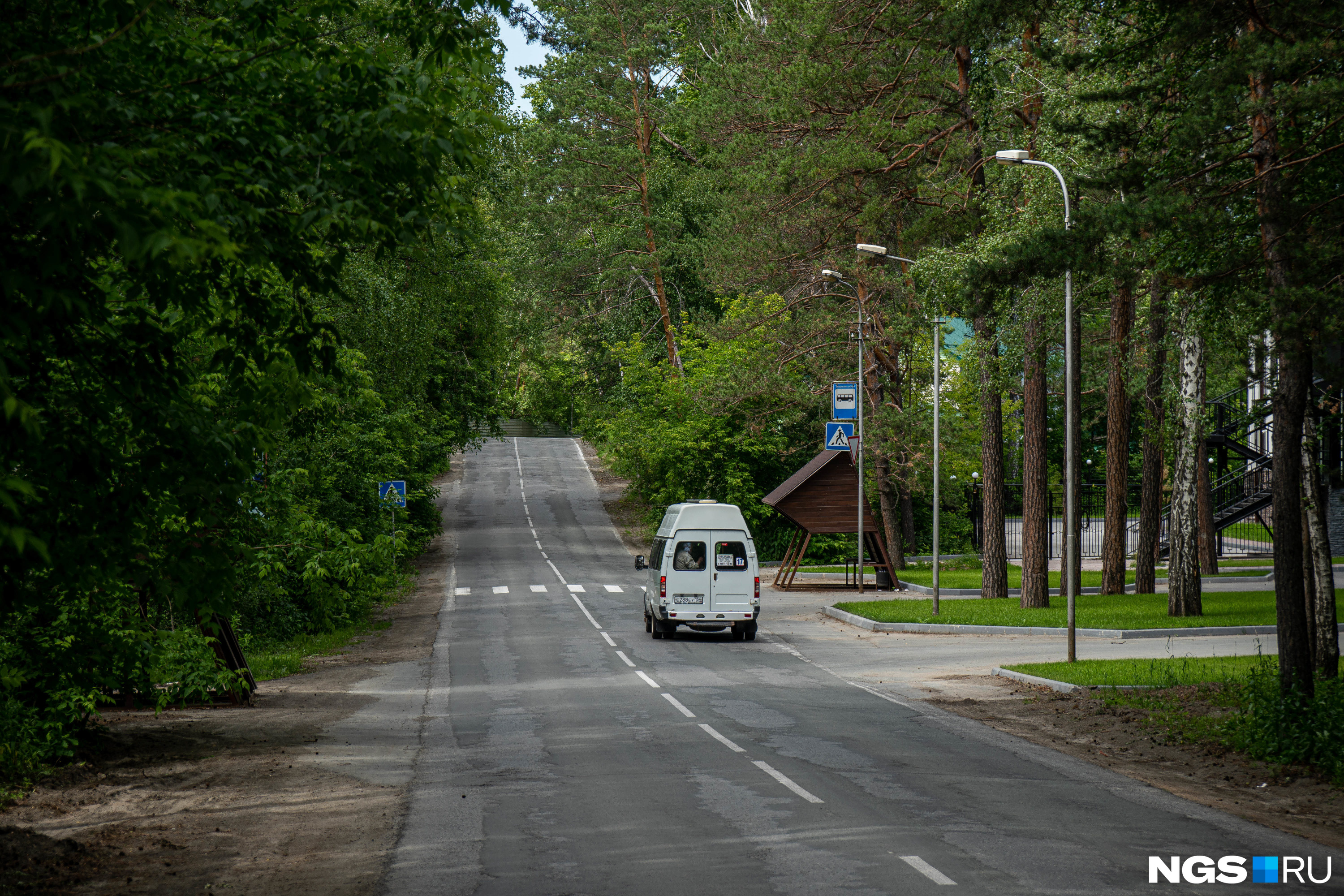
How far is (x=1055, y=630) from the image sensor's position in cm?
2522

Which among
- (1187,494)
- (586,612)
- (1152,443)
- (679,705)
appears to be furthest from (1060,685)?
(586,612)

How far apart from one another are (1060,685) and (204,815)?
482 inches

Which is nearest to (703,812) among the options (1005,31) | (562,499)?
(1005,31)

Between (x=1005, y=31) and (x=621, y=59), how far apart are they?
3793cm

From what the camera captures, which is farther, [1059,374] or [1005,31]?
[1059,374]

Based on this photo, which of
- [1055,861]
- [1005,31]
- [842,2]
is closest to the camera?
[1055,861]

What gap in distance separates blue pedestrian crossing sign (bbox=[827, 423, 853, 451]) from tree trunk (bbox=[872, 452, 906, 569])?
436cm

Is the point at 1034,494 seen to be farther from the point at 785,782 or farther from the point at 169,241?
the point at 169,241

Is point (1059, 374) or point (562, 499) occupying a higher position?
point (1059, 374)

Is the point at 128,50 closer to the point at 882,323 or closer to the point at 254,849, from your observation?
the point at 254,849

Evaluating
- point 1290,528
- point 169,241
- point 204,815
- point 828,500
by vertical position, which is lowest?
point 204,815

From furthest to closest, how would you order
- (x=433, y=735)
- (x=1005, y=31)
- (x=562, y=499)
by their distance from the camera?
1. (x=562, y=499)
2. (x=1005, y=31)
3. (x=433, y=735)

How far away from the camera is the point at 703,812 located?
386 inches

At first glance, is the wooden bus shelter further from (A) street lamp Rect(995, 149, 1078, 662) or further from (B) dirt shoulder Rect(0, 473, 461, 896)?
(B) dirt shoulder Rect(0, 473, 461, 896)
